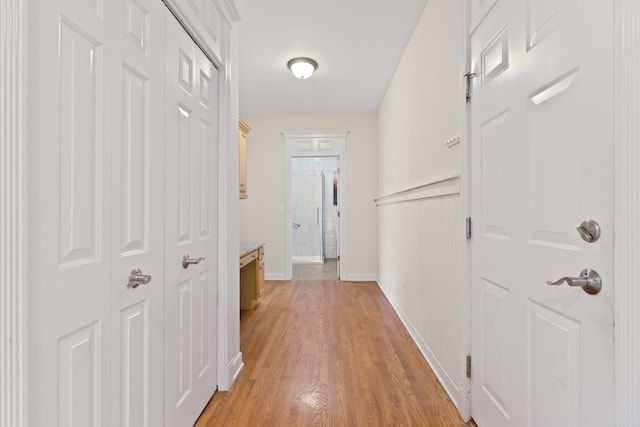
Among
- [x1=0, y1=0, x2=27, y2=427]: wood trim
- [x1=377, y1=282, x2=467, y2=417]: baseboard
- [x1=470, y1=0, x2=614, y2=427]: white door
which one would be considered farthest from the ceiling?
[x1=377, y1=282, x2=467, y2=417]: baseboard

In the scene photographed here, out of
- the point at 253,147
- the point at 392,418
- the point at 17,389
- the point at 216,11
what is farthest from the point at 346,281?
the point at 17,389

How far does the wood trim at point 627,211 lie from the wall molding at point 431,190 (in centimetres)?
99

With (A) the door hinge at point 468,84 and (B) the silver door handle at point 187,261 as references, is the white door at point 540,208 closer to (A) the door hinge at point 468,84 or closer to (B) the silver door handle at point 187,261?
(A) the door hinge at point 468,84

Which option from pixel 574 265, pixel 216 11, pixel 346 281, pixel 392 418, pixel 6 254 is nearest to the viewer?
pixel 6 254

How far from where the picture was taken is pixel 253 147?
5.26 meters

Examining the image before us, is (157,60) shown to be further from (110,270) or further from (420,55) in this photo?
(420,55)

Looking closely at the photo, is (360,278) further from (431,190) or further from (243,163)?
(431,190)

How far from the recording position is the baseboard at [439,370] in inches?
67.2

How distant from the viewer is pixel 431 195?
2271mm

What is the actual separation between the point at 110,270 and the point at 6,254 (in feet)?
1.19

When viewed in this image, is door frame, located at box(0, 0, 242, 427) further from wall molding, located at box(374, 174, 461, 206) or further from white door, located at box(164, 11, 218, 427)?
wall molding, located at box(374, 174, 461, 206)

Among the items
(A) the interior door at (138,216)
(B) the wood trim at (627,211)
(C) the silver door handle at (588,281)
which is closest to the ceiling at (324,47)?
(A) the interior door at (138,216)

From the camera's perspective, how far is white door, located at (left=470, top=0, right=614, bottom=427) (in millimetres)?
842

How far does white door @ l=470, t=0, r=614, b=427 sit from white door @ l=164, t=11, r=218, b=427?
54.0 inches
